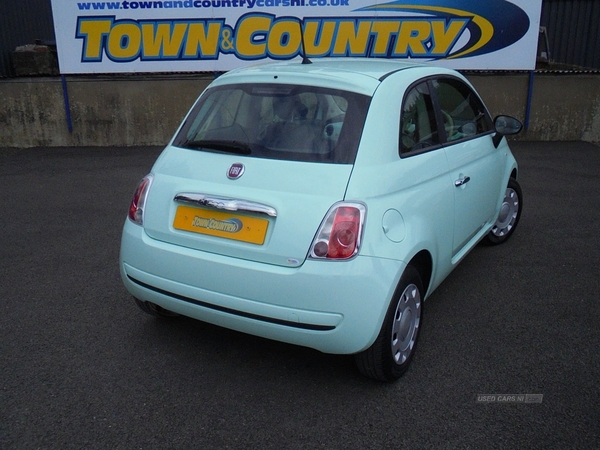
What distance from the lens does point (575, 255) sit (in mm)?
5262

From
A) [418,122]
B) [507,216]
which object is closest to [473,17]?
[507,216]

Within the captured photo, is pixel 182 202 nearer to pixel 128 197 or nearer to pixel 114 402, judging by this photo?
pixel 114 402

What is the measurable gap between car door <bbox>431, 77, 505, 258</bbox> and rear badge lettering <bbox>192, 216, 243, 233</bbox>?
1.52 meters

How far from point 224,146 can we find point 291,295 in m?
1.00

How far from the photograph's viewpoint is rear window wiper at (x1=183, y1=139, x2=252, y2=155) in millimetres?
3348

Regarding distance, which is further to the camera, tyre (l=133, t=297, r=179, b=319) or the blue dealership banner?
the blue dealership banner

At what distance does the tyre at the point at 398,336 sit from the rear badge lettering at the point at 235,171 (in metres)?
1.03

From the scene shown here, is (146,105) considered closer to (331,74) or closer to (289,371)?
(331,74)

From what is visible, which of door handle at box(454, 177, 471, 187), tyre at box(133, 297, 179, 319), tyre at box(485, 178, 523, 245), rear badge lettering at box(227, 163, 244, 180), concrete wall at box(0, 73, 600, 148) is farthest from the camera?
concrete wall at box(0, 73, 600, 148)

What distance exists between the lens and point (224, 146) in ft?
11.2

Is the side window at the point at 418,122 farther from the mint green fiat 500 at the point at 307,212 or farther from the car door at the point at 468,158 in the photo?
the car door at the point at 468,158

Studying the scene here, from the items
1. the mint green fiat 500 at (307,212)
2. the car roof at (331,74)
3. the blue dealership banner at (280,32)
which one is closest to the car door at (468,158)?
the mint green fiat 500 at (307,212)

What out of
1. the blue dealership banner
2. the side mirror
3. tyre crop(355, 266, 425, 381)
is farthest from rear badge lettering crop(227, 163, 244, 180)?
the blue dealership banner

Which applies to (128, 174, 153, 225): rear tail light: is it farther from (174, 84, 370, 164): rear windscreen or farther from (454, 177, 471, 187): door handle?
(454, 177, 471, 187): door handle
